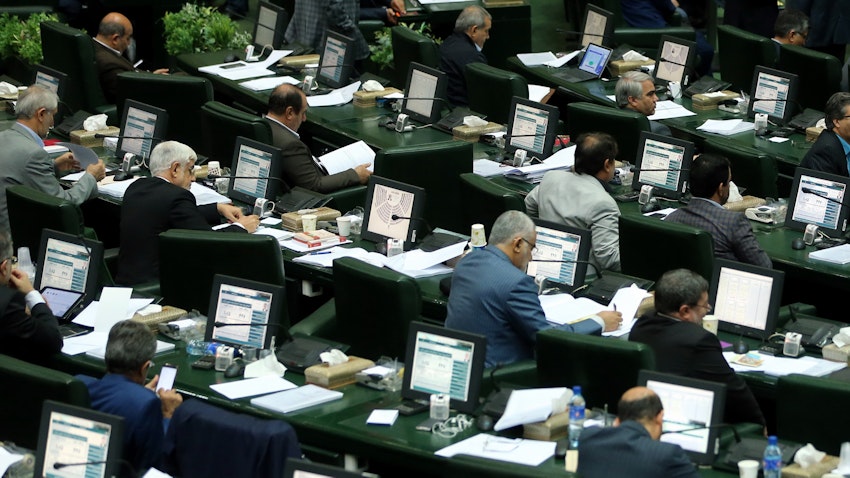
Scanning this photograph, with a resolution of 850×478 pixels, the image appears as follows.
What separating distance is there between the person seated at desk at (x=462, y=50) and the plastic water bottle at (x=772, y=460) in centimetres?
631

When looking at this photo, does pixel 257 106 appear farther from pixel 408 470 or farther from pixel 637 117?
pixel 408 470

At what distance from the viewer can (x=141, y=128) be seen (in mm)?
10125

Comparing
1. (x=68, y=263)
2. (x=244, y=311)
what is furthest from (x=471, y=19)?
(x=244, y=311)

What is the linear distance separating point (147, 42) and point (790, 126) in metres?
6.26

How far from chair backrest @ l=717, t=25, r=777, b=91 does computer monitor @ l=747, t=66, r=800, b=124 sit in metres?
0.97

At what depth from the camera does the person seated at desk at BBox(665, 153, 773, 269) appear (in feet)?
26.3

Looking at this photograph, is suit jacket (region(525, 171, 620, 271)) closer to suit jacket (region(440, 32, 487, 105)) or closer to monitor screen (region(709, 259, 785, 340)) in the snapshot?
monitor screen (region(709, 259, 785, 340))

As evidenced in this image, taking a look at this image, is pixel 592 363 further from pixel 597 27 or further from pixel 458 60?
pixel 597 27

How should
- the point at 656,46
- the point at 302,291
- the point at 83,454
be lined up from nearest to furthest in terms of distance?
the point at 83,454 < the point at 302,291 < the point at 656,46

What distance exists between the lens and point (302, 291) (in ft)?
28.0

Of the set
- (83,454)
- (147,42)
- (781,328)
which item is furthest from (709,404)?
(147,42)

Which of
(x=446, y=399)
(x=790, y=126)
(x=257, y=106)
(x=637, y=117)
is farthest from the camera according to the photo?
(x=257, y=106)

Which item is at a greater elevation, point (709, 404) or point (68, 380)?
point (709, 404)

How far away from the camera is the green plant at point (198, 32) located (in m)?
12.8
